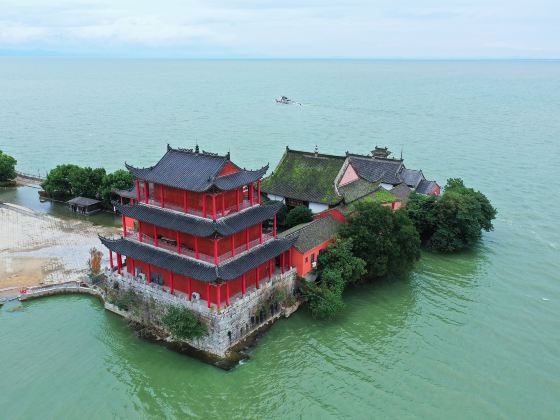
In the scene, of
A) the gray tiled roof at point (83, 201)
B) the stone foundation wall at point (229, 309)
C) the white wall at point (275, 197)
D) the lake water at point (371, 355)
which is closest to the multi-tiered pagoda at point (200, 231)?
the stone foundation wall at point (229, 309)

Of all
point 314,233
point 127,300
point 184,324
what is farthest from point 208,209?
point 314,233

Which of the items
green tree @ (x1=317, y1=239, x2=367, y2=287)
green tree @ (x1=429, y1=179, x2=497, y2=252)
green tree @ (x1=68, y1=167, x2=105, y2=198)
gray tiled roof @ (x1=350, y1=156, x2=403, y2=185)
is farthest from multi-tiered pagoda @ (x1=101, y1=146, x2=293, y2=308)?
green tree @ (x1=68, y1=167, x2=105, y2=198)

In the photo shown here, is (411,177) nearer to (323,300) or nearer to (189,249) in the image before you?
(323,300)

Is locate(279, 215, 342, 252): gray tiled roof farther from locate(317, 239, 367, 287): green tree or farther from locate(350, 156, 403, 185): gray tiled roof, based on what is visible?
locate(350, 156, 403, 185): gray tiled roof

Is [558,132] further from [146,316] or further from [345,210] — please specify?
[146,316]

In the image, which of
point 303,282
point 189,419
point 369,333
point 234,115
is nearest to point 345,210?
point 303,282
